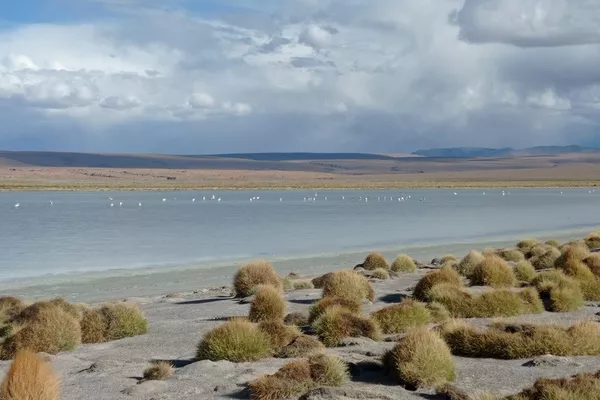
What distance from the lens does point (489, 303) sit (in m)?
13.5

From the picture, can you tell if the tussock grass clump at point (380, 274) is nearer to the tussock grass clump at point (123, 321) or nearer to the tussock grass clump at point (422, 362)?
the tussock grass clump at point (123, 321)

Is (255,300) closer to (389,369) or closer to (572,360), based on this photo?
(389,369)

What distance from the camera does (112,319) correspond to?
41.2ft

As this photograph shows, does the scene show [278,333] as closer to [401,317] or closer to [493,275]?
[401,317]

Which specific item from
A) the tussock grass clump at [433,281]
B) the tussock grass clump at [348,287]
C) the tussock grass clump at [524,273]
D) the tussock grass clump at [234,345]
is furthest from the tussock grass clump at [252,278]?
the tussock grass clump at [234,345]

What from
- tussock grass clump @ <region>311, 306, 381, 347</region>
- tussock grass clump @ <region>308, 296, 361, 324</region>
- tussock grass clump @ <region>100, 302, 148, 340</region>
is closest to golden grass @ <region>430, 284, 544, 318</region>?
tussock grass clump @ <region>308, 296, 361, 324</region>

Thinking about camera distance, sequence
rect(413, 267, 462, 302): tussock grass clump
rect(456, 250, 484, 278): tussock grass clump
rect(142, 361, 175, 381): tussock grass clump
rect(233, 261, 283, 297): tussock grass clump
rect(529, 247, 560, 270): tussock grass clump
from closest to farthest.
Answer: rect(142, 361, 175, 381): tussock grass clump → rect(413, 267, 462, 302): tussock grass clump → rect(233, 261, 283, 297): tussock grass clump → rect(456, 250, 484, 278): tussock grass clump → rect(529, 247, 560, 270): tussock grass clump

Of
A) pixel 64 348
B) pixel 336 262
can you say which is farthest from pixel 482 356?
pixel 336 262

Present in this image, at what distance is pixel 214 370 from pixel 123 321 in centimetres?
354

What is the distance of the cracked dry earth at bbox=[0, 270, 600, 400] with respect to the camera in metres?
8.30

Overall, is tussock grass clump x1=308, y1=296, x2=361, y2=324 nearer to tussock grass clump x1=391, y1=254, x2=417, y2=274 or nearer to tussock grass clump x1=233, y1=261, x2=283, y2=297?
tussock grass clump x1=233, y1=261, x2=283, y2=297

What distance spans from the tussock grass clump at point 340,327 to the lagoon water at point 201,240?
8.80 meters

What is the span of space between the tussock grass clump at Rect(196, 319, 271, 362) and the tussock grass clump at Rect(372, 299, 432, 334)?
2416mm

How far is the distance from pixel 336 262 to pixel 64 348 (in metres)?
15.9
